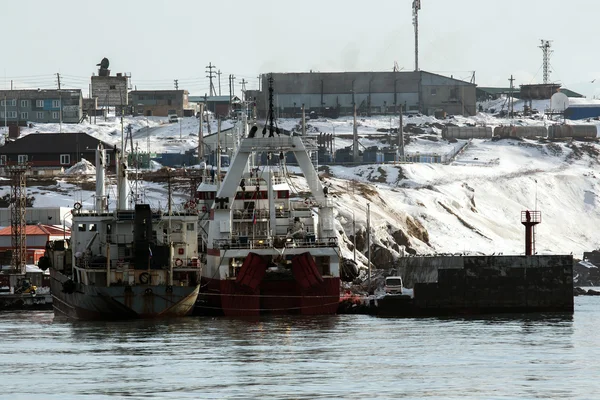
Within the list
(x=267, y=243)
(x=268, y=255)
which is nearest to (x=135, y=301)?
(x=268, y=255)

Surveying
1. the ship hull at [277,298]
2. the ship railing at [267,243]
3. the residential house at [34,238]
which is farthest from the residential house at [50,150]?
the ship hull at [277,298]

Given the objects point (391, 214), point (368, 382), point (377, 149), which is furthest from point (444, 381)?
point (377, 149)

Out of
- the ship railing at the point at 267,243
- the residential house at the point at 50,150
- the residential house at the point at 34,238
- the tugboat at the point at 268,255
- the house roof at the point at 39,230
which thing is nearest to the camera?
the tugboat at the point at 268,255

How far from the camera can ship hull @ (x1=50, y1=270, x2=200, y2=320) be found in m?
75.5

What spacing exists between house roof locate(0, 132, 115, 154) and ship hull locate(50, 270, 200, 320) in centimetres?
8238

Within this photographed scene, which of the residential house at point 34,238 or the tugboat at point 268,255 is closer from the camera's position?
the tugboat at point 268,255

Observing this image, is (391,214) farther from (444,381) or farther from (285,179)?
(444,381)

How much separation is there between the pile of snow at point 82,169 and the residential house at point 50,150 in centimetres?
520

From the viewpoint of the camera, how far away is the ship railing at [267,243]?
258 ft

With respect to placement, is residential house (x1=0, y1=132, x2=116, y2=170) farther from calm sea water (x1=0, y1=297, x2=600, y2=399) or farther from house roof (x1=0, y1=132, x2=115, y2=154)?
calm sea water (x1=0, y1=297, x2=600, y2=399)

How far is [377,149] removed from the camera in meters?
182

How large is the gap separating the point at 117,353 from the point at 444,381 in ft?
48.6

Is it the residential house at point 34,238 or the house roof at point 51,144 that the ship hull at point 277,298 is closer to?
the residential house at point 34,238

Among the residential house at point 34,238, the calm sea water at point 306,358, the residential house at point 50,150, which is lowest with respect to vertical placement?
the calm sea water at point 306,358
